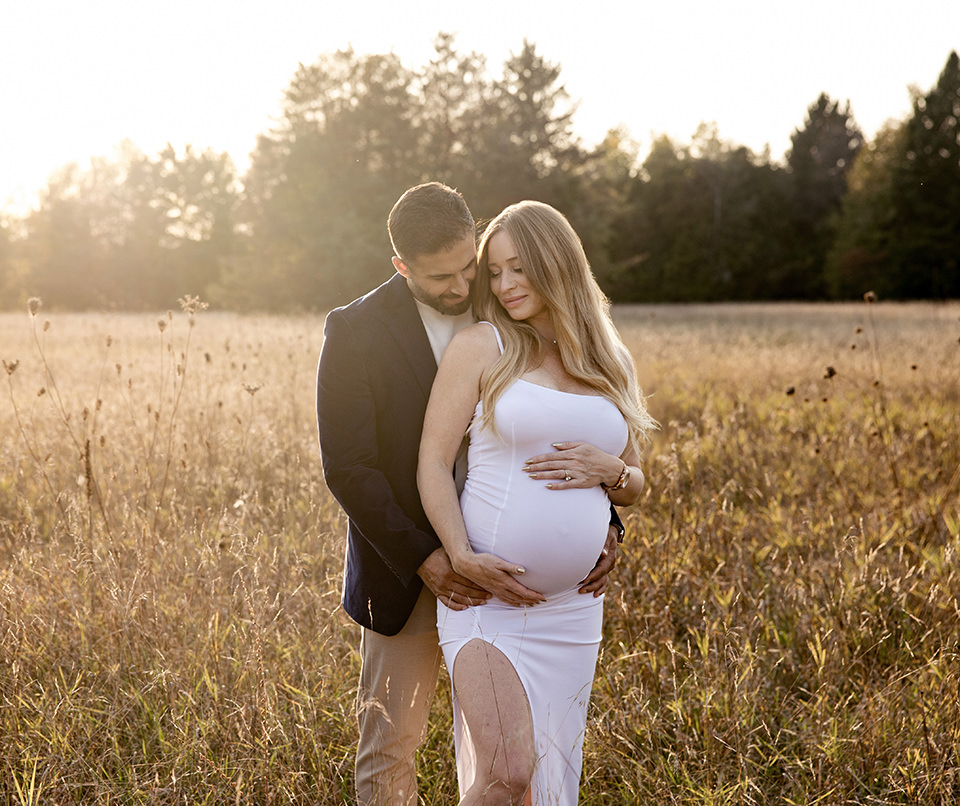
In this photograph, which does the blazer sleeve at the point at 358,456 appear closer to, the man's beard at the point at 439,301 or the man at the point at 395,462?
the man at the point at 395,462

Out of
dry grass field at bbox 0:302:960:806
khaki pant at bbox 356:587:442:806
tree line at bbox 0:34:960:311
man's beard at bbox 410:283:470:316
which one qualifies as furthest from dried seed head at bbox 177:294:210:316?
tree line at bbox 0:34:960:311

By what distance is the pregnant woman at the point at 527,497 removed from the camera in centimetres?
210

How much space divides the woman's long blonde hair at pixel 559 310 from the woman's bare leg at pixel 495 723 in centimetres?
69

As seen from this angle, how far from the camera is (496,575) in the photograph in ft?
6.77

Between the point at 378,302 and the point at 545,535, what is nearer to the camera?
the point at 545,535

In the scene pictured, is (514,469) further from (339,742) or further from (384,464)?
(339,742)

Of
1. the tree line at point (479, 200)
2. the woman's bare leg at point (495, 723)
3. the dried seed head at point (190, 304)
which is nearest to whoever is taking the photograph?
the woman's bare leg at point (495, 723)

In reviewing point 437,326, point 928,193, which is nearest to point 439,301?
point 437,326

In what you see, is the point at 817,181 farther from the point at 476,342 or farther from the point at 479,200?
the point at 476,342

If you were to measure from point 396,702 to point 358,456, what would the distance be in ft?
2.63

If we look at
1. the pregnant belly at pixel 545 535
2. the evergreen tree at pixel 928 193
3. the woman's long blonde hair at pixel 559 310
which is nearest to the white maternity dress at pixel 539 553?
the pregnant belly at pixel 545 535

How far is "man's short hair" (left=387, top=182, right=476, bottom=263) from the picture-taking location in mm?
2180

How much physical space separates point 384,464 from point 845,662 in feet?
7.16

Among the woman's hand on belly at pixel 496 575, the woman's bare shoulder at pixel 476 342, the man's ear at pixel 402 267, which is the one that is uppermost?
the man's ear at pixel 402 267
